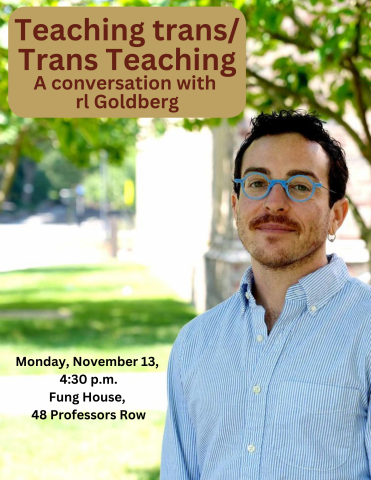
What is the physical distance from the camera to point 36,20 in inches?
191

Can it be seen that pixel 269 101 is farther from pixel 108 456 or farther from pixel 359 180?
pixel 359 180

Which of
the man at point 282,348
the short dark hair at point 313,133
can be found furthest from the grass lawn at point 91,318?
the short dark hair at point 313,133

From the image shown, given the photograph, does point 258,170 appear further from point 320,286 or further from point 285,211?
point 320,286

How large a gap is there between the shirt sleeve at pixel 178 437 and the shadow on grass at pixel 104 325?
7.99 m

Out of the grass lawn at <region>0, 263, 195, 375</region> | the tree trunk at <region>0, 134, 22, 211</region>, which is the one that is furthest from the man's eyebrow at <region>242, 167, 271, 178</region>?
Answer: the tree trunk at <region>0, 134, 22, 211</region>

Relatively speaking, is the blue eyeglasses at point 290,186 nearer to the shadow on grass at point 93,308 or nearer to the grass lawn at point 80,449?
the grass lawn at point 80,449

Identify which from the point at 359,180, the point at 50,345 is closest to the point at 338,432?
the point at 50,345

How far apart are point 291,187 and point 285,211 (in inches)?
2.6

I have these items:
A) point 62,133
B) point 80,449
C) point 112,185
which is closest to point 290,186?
point 80,449

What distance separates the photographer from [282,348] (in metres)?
2.01

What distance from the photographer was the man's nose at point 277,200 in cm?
204

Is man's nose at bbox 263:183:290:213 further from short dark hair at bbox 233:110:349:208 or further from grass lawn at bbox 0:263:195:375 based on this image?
grass lawn at bbox 0:263:195:375

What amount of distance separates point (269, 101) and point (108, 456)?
294 cm

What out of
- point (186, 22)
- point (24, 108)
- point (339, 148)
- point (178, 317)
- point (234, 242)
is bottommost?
point (178, 317)
